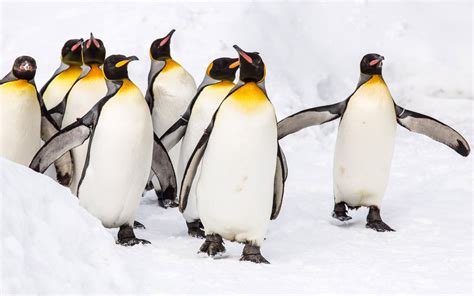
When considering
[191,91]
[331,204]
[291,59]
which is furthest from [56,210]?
[291,59]

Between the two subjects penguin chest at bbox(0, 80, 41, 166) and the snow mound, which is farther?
penguin chest at bbox(0, 80, 41, 166)

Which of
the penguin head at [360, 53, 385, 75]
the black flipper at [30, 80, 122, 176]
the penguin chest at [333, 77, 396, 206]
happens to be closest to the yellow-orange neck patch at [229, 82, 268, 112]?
the black flipper at [30, 80, 122, 176]

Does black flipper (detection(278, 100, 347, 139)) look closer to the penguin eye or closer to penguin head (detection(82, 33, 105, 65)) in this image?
the penguin eye

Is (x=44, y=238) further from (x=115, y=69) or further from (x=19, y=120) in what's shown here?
(x=19, y=120)

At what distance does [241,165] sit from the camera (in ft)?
15.7

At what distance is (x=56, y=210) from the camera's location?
409cm

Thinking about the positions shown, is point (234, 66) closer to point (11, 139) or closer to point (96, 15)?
point (11, 139)

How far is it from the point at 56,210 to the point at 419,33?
676cm

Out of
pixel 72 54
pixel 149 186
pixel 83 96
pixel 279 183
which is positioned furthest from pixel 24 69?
pixel 279 183

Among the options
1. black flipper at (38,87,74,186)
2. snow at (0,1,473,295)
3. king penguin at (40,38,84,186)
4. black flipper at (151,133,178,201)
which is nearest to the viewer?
snow at (0,1,473,295)

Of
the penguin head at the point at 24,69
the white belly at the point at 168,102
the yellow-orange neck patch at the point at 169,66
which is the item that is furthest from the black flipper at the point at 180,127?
the penguin head at the point at 24,69

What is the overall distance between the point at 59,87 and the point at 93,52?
1.89 feet

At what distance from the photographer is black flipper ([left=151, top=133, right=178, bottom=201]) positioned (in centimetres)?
555

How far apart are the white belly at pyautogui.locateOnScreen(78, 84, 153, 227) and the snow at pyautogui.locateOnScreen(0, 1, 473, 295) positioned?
1.05 feet
